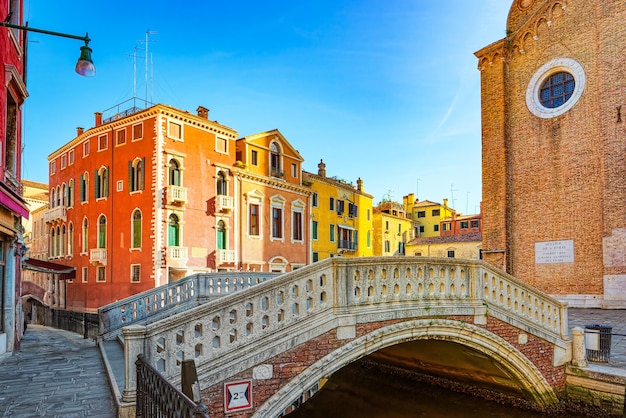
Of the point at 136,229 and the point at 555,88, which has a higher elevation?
the point at 555,88

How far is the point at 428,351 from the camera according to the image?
11102 mm

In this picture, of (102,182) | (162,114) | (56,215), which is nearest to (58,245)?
(56,215)

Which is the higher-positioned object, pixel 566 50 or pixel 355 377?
pixel 566 50

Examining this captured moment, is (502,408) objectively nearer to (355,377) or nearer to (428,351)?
(428,351)

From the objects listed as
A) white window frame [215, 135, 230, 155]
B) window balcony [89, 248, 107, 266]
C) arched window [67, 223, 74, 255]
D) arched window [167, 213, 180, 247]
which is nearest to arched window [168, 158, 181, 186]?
arched window [167, 213, 180, 247]

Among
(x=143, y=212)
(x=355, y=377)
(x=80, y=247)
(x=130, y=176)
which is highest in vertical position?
(x=130, y=176)

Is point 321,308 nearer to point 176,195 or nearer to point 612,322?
point 612,322

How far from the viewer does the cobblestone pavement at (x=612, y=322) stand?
31.9ft

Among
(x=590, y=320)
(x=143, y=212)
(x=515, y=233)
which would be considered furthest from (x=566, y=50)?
(x=143, y=212)

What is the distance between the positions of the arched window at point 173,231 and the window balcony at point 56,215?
908cm

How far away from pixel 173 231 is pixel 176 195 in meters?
1.68

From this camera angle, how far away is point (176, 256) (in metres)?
20.4

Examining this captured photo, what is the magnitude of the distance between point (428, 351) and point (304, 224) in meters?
17.5

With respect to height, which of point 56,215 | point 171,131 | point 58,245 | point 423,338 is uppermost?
point 171,131
